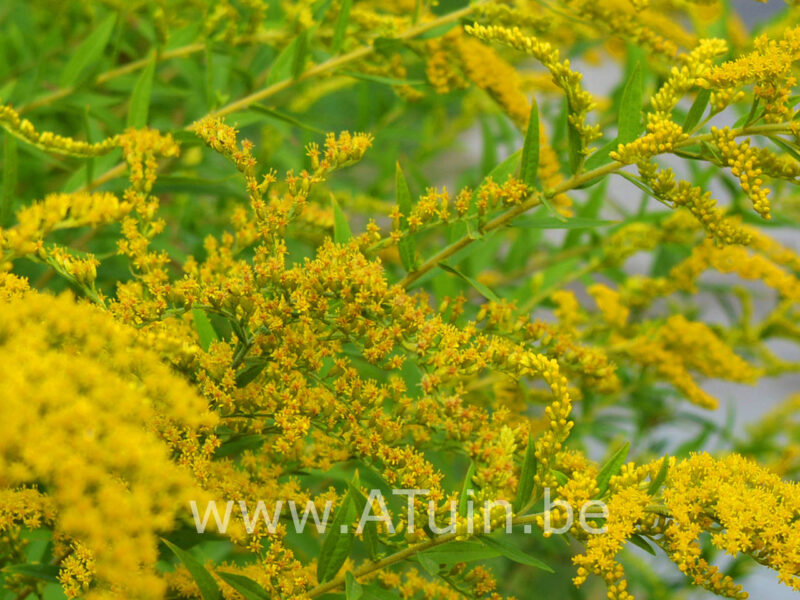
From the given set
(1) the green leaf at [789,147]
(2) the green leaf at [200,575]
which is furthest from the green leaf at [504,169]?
(2) the green leaf at [200,575]

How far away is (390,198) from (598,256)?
2.71 ft

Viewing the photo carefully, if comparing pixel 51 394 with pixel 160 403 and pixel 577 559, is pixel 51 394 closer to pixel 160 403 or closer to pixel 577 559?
pixel 160 403

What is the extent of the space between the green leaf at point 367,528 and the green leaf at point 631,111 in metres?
0.63

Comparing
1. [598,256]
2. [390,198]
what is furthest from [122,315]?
[390,198]

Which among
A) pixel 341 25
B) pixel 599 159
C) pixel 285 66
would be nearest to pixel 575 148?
pixel 599 159

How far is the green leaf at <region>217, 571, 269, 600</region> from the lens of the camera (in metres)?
0.98

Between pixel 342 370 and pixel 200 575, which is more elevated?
pixel 342 370

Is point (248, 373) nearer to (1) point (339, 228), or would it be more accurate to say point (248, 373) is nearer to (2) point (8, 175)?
(1) point (339, 228)

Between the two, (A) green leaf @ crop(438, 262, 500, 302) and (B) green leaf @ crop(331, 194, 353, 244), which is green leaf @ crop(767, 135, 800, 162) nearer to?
(A) green leaf @ crop(438, 262, 500, 302)

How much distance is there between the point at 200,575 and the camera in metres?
0.94

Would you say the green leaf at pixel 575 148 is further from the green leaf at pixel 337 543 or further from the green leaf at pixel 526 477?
the green leaf at pixel 337 543

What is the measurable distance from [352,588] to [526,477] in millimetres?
244

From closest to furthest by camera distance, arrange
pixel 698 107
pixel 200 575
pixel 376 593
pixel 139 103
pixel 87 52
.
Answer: pixel 200 575, pixel 376 593, pixel 698 107, pixel 139 103, pixel 87 52

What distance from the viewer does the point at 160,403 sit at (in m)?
0.90
